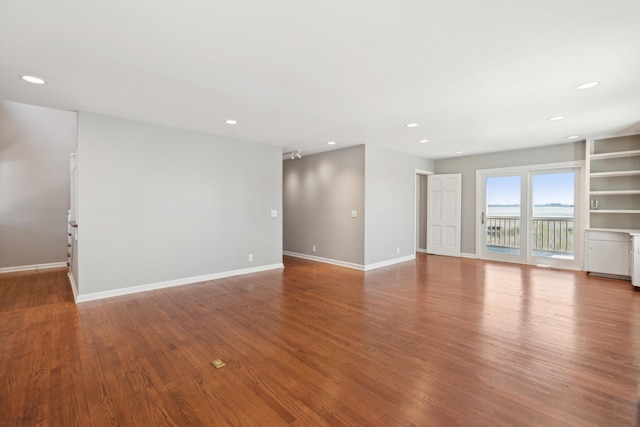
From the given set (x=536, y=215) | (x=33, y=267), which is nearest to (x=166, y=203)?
(x=33, y=267)

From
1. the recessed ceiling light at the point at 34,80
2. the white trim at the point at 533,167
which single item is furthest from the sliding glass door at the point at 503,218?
the recessed ceiling light at the point at 34,80

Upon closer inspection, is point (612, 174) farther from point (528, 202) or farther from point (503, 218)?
point (503, 218)

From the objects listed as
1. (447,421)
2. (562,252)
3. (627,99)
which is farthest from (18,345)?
(562,252)

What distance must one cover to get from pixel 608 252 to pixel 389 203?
397 centimetres

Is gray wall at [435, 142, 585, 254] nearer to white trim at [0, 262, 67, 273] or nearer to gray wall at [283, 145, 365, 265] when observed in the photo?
gray wall at [283, 145, 365, 265]

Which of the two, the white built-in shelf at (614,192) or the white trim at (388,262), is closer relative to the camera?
the white built-in shelf at (614,192)

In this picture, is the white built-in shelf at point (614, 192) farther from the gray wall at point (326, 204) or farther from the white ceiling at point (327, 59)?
the gray wall at point (326, 204)

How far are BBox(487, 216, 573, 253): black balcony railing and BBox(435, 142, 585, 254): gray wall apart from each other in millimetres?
449

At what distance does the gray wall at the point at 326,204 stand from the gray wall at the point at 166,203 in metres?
1.22

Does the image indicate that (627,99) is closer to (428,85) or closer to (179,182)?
(428,85)

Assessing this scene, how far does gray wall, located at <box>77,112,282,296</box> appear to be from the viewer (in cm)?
404

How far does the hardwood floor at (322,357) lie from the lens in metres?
1.86

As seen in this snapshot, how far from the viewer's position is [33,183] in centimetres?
605

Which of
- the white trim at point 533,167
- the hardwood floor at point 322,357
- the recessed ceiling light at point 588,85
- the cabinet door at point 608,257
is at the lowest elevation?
the hardwood floor at point 322,357
